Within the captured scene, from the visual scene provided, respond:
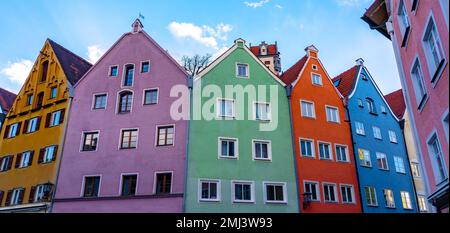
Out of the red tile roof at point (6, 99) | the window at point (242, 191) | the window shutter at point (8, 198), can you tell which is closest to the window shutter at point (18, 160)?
the window shutter at point (8, 198)

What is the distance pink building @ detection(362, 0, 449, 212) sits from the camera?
1412 centimetres

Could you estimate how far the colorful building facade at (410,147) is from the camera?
3500cm

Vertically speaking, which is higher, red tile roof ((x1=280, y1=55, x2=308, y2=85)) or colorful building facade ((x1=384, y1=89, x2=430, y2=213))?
red tile roof ((x1=280, y1=55, x2=308, y2=85))

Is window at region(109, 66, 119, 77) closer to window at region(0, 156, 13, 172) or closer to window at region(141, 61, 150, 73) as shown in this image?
window at region(141, 61, 150, 73)

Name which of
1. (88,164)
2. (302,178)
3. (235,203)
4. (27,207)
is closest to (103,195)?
(88,164)

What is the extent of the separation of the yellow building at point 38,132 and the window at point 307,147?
774 inches

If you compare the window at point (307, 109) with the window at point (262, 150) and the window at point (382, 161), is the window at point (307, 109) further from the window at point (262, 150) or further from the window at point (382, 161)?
the window at point (382, 161)

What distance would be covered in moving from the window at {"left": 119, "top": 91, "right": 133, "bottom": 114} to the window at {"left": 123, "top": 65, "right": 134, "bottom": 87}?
33.6 inches

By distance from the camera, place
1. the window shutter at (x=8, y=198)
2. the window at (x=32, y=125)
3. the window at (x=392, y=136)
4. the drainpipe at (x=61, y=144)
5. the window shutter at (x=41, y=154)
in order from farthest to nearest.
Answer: the window at (x=392, y=136) → the window at (x=32, y=125) → the window shutter at (x=8, y=198) → the window shutter at (x=41, y=154) → the drainpipe at (x=61, y=144)

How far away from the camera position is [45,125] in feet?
108

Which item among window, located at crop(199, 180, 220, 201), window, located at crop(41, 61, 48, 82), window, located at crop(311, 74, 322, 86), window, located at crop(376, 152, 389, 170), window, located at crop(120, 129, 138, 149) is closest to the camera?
window, located at crop(199, 180, 220, 201)

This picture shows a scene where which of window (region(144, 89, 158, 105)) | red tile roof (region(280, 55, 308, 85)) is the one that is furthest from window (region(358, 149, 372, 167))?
window (region(144, 89, 158, 105))

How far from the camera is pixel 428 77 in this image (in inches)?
623
